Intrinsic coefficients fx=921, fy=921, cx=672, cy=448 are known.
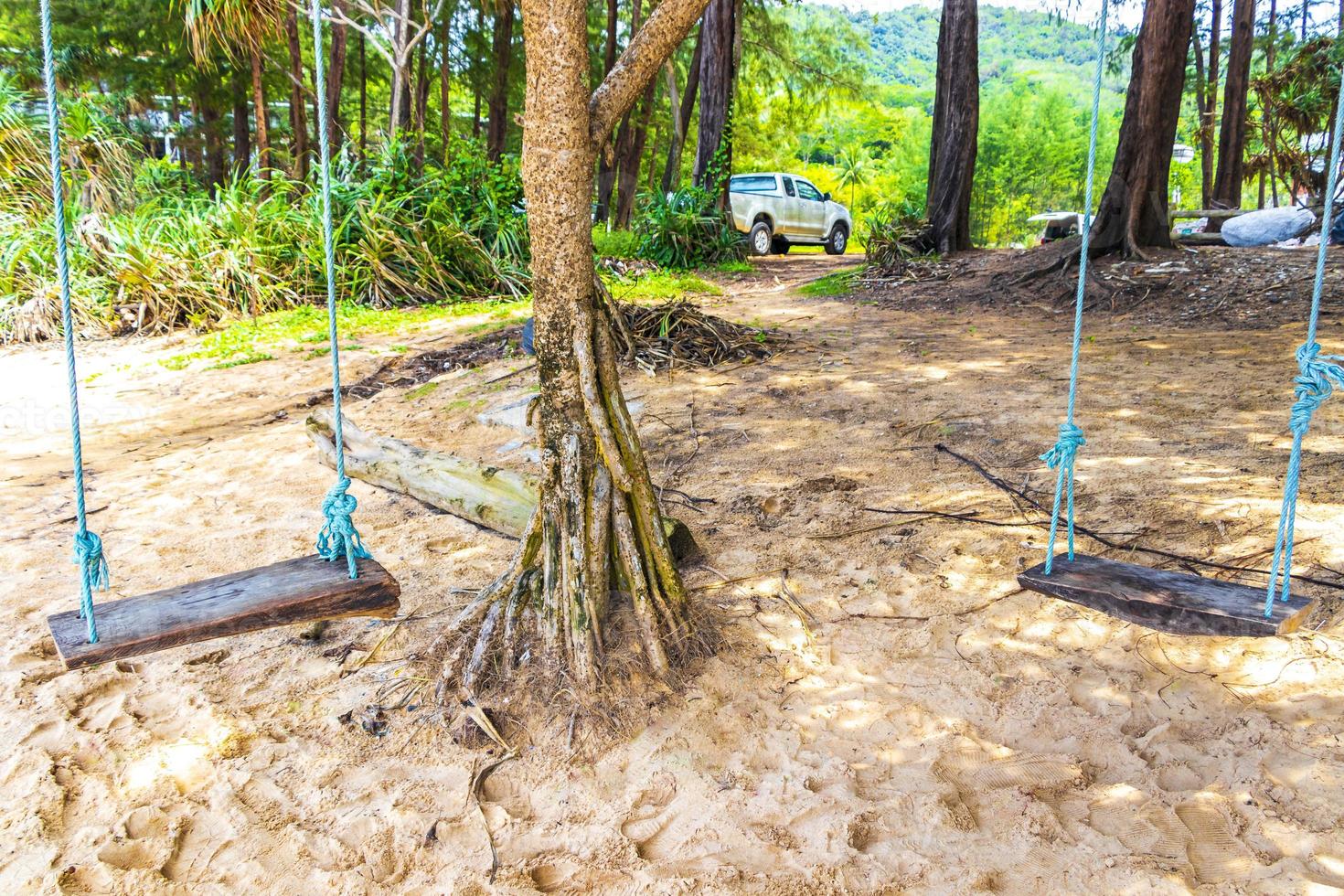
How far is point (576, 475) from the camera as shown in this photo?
9.48 feet

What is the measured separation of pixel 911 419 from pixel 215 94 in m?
18.5

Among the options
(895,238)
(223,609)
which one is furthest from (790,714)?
(895,238)

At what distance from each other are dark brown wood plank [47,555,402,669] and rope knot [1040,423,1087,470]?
1860mm

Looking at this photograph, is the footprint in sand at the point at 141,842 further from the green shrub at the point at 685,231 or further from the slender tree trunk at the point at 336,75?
the slender tree trunk at the point at 336,75

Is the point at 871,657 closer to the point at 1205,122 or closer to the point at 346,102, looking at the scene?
the point at 1205,122

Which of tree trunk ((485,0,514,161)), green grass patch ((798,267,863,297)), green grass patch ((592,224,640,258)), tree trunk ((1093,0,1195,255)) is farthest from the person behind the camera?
tree trunk ((485,0,514,161))

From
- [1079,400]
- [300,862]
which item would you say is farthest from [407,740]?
[1079,400]

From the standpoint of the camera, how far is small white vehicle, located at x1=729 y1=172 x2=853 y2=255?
1453cm

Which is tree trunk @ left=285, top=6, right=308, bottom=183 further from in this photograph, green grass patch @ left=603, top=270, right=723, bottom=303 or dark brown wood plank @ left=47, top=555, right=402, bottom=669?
dark brown wood plank @ left=47, top=555, right=402, bottom=669

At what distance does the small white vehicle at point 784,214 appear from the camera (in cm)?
1453

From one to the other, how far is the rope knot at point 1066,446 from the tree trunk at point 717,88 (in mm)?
10659

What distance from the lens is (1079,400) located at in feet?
16.7

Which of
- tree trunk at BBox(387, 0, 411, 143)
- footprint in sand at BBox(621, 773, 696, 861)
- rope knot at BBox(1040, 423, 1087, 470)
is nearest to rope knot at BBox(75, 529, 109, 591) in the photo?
footprint in sand at BBox(621, 773, 696, 861)

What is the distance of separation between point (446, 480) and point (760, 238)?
11.4 meters
